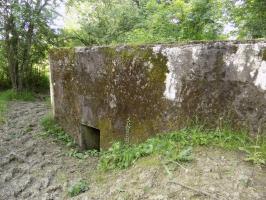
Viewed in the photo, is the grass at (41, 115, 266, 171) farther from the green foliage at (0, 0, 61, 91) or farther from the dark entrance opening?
the green foliage at (0, 0, 61, 91)

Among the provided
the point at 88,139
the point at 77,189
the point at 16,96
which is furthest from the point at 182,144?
the point at 16,96

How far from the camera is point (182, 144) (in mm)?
2609

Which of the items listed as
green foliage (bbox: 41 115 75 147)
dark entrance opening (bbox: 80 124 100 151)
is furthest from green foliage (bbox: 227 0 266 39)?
green foliage (bbox: 41 115 75 147)

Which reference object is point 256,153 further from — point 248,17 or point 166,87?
point 248,17

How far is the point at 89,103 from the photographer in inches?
153

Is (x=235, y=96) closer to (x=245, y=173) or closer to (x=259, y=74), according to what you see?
(x=259, y=74)

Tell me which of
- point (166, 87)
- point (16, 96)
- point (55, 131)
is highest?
point (166, 87)

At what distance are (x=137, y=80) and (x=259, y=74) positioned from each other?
1.25m

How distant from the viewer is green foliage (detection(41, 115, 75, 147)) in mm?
4465

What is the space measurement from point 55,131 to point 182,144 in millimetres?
2745

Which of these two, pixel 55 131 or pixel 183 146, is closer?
pixel 183 146

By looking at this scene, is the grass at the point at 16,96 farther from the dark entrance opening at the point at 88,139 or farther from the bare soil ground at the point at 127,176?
the dark entrance opening at the point at 88,139

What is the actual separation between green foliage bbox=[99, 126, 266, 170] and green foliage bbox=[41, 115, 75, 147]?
5.05 feet

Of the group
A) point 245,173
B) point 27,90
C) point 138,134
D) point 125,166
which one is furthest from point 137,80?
point 27,90
